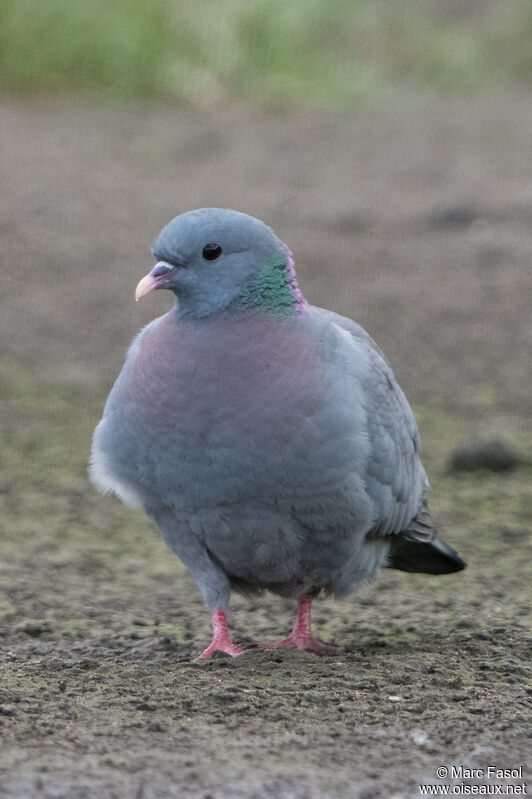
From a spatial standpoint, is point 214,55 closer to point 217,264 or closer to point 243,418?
point 217,264

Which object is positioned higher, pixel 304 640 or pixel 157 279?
pixel 157 279

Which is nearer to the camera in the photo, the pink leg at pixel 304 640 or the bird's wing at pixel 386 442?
the bird's wing at pixel 386 442

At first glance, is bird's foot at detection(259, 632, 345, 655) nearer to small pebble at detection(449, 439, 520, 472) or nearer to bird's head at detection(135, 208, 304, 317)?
bird's head at detection(135, 208, 304, 317)

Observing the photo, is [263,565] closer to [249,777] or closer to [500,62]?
[249,777]

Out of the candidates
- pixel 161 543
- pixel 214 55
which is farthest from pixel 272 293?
pixel 214 55

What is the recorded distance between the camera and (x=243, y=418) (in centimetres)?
331

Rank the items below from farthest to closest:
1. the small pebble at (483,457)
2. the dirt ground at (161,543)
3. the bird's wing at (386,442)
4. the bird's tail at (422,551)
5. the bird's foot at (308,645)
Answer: the small pebble at (483,457) < the bird's tail at (422,551) < the bird's foot at (308,645) < the bird's wing at (386,442) < the dirt ground at (161,543)

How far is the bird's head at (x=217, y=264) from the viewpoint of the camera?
3.41 metres

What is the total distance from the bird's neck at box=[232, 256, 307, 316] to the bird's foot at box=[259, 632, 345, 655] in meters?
1.09

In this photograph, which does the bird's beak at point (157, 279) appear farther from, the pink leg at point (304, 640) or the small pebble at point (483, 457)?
the small pebble at point (483, 457)

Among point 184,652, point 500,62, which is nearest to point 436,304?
point 184,652

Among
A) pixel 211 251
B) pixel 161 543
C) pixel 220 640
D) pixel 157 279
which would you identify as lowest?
pixel 220 640

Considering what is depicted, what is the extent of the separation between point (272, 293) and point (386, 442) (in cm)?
58

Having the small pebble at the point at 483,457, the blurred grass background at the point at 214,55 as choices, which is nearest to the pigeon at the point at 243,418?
the small pebble at the point at 483,457
